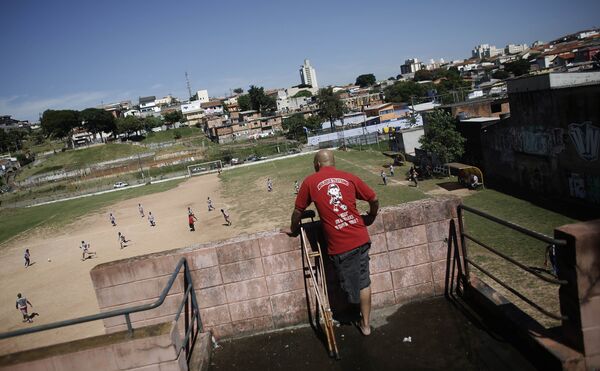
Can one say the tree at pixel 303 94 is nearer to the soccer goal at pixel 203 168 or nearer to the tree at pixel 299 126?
the tree at pixel 299 126

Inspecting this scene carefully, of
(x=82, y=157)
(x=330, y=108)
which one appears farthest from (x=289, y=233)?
(x=82, y=157)

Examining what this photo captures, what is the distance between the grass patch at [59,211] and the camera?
39.8m

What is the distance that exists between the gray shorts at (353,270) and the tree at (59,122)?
119537 mm

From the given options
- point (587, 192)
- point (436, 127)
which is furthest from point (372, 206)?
point (436, 127)

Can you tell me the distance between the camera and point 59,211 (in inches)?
1849

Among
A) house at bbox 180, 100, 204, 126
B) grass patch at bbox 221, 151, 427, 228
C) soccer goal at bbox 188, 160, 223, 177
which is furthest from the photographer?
house at bbox 180, 100, 204, 126

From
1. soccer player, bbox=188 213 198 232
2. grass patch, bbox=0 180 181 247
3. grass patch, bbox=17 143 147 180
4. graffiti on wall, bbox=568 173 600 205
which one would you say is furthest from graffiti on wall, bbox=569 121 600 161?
grass patch, bbox=17 143 147 180

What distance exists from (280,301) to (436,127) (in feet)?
92.6

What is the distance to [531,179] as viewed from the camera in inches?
886

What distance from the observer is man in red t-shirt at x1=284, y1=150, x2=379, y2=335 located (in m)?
4.32

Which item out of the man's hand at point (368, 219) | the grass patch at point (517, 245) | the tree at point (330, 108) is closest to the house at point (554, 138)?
the grass patch at point (517, 245)

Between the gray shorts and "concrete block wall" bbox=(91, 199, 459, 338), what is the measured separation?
58cm

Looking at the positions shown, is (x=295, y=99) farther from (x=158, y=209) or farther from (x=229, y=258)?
→ (x=229, y=258)

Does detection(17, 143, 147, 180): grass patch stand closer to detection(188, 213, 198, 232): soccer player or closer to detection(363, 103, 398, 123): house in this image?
detection(363, 103, 398, 123): house
